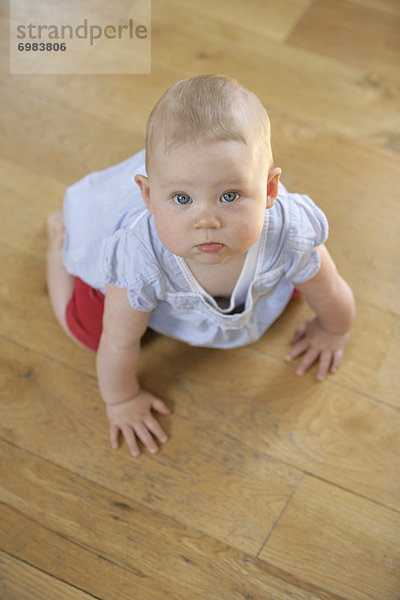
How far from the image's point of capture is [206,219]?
0.69 m

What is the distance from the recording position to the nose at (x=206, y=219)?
0.69 metres

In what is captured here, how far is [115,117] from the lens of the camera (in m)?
1.37

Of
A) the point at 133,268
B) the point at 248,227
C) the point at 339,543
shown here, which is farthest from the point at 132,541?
the point at 248,227

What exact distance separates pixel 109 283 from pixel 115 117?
61 cm

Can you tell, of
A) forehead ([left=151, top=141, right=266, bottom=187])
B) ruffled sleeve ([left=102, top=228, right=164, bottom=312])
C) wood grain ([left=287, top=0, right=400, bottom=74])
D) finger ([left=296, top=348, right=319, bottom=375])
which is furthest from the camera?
wood grain ([left=287, top=0, right=400, bottom=74])

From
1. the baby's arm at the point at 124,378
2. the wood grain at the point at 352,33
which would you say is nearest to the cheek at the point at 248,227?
the baby's arm at the point at 124,378

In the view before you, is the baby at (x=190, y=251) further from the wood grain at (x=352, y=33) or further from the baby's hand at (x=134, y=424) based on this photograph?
the wood grain at (x=352, y=33)

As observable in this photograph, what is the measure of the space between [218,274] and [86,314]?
0.28 m

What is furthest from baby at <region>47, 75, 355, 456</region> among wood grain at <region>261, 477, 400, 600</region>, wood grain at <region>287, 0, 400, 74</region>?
wood grain at <region>287, 0, 400, 74</region>

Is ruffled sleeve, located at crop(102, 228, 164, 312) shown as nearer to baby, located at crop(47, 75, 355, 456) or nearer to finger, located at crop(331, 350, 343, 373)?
baby, located at crop(47, 75, 355, 456)

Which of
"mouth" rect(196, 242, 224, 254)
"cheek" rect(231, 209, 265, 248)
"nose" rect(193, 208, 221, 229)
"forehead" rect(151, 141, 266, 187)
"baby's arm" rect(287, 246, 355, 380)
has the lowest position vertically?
"baby's arm" rect(287, 246, 355, 380)

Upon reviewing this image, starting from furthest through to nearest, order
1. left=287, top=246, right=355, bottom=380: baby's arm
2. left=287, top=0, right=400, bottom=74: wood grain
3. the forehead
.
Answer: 1. left=287, top=0, right=400, bottom=74: wood grain
2. left=287, top=246, right=355, bottom=380: baby's arm
3. the forehead

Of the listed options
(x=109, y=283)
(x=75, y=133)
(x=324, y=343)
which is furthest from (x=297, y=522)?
(x=75, y=133)

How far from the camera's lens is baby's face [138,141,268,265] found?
0.67 meters
